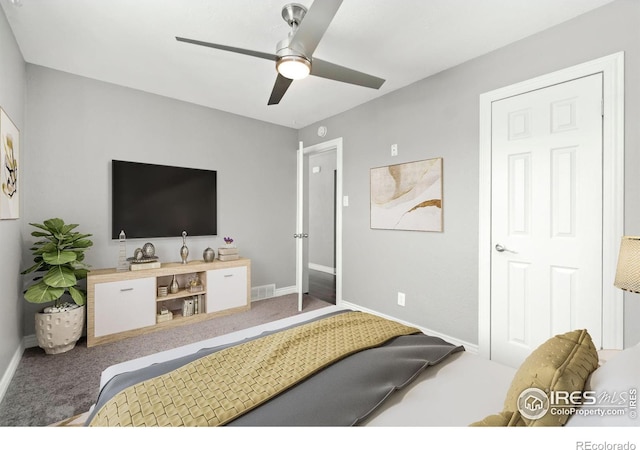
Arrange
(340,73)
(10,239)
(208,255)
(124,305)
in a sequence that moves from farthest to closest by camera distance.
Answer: (208,255)
(124,305)
(10,239)
(340,73)

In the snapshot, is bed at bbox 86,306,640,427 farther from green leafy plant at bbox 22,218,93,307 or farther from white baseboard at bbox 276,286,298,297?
white baseboard at bbox 276,286,298,297

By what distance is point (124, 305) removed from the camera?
104 inches

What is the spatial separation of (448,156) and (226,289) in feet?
8.95

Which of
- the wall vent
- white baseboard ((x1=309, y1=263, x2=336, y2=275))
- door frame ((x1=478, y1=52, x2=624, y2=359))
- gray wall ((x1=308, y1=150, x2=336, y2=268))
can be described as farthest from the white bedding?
gray wall ((x1=308, y1=150, x2=336, y2=268))

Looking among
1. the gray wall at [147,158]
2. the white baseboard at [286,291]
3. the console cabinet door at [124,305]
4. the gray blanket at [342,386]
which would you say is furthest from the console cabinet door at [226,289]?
the gray blanket at [342,386]

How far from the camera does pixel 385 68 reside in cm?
252

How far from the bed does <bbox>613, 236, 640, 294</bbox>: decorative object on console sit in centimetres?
32

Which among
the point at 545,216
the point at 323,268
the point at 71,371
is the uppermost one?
the point at 545,216

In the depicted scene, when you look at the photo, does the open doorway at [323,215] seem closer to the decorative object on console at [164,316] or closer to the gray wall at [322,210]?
the gray wall at [322,210]

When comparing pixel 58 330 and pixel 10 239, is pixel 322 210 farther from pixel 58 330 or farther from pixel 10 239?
pixel 10 239

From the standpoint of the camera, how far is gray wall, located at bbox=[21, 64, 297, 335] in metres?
2.57

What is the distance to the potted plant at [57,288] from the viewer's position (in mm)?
2217

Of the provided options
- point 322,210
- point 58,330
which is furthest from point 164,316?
point 322,210
